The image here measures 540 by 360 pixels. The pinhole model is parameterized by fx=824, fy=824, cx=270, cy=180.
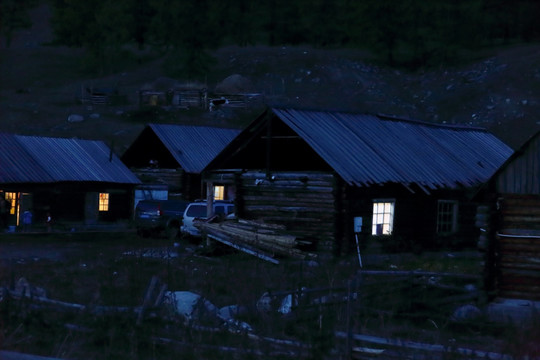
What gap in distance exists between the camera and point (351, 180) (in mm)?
28453

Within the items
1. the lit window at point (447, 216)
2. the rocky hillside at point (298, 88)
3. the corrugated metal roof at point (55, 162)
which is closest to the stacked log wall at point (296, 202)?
the lit window at point (447, 216)

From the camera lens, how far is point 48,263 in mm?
26312

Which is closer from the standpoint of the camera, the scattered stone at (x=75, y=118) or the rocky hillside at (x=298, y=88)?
the scattered stone at (x=75, y=118)

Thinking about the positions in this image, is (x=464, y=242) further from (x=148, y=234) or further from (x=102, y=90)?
(x=102, y=90)

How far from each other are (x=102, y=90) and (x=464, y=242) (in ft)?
210

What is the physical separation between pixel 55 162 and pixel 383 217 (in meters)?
19.3

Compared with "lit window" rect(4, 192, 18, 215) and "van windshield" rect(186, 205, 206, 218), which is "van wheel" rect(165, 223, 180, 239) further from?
"lit window" rect(4, 192, 18, 215)

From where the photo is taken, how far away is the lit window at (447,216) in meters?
33.8

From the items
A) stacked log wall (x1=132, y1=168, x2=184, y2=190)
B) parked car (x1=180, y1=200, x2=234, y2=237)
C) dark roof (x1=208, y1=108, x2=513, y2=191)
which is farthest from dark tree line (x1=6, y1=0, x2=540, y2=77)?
parked car (x1=180, y1=200, x2=234, y2=237)

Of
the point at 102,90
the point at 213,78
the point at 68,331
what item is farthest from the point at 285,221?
the point at 213,78

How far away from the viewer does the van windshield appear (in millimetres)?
35031

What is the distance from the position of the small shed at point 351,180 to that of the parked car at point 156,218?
5.36 metres

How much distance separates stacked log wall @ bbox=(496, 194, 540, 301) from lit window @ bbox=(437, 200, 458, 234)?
1333cm

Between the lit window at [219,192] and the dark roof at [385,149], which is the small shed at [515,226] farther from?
the lit window at [219,192]
